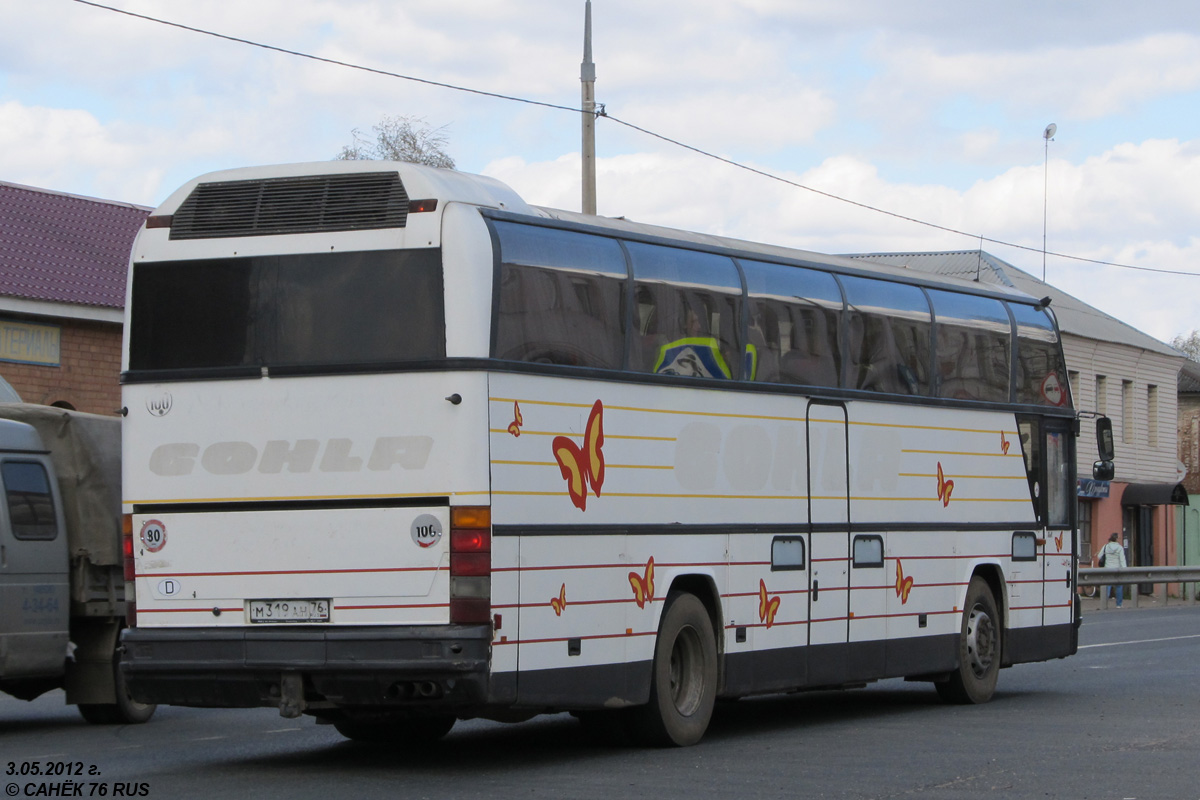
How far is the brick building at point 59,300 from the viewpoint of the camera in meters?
29.6

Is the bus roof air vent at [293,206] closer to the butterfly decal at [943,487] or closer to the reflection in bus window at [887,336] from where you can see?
the reflection in bus window at [887,336]

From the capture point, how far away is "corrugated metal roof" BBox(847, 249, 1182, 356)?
54156mm

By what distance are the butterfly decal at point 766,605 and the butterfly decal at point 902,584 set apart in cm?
186

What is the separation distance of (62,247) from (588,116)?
33.7 ft

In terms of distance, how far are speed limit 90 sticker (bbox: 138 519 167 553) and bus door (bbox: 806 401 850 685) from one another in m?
4.92

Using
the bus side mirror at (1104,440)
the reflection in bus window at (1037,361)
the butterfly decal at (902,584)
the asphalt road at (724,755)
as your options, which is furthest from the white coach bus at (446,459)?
the bus side mirror at (1104,440)

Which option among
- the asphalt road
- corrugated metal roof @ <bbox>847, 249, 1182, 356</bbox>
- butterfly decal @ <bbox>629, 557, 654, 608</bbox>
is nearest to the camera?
the asphalt road

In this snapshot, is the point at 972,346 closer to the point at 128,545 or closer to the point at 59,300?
the point at 128,545

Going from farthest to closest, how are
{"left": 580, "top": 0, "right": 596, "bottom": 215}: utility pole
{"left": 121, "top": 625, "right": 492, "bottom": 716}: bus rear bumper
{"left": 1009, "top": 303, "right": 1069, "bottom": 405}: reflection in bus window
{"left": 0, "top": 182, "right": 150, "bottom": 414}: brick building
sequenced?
{"left": 0, "top": 182, "right": 150, "bottom": 414}: brick building < {"left": 580, "top": 0, "right": 596, "bottom": 215}: utility pole < {"left": 1009, "top": 303, "right": 1069, "bottom": 405}: reflection in bus window < {"left": 121, "top": 625, "right": 492, "bottom": 716}: bus rear bumper

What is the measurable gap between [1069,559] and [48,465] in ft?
30.4

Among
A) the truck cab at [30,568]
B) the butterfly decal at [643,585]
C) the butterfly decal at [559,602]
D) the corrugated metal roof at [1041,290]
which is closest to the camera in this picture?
the butterfly decal at [559,602]

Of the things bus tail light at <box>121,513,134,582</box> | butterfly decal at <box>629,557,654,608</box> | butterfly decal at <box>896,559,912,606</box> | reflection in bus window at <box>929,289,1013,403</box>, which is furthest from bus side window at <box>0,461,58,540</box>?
reflection in bus window at <box>929,289,1013,403</box>

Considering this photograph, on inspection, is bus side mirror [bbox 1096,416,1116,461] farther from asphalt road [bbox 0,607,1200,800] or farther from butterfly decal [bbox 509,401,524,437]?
butterfly decal [bbox 509,401,524,437]

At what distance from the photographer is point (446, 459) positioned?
10.2 meters
